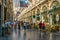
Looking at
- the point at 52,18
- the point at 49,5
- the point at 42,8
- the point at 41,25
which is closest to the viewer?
the point at 41,25

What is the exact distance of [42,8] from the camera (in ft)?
149

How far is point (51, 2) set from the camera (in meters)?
37.2

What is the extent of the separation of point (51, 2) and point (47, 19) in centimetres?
370

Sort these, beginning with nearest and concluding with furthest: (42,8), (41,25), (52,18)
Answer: (41,25) → (52,18) → (42,8)

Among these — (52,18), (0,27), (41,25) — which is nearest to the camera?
(0,27)

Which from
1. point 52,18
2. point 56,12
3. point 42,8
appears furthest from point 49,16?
point 42,8

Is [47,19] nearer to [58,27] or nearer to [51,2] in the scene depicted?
[51,2]

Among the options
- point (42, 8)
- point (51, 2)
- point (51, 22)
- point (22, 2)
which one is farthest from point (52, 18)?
point (22, 2)

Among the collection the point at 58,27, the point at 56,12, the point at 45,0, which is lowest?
the point at 58,27

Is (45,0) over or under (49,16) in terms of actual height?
over

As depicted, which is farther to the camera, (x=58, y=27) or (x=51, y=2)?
(x=51, y=2)

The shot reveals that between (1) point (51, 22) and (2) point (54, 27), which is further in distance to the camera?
(1) point (51, 22)

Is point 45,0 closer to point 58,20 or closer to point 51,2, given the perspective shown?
point 51,2

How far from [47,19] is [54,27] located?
755 centimetres
